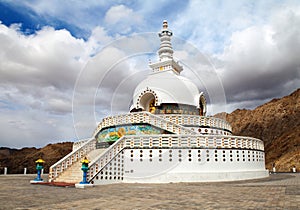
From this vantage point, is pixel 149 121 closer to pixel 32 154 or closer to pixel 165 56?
pixel 165 56

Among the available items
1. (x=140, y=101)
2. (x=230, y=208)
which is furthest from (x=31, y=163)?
(x=230, y=208)

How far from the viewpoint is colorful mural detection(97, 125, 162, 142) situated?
757 inches

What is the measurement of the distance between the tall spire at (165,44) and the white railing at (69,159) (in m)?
14.1

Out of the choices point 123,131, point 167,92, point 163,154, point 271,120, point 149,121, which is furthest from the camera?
point 271,120

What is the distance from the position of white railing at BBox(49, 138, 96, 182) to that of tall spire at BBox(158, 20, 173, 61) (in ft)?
46.2

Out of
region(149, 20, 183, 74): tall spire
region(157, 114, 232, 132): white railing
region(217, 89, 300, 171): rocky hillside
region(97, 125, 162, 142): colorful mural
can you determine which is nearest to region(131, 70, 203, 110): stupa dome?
→ region(149, 20, 183, 74): tall spire

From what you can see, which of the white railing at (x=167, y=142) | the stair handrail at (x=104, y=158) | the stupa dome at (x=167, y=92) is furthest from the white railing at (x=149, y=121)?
the stupa dome at (x=167, y=92)

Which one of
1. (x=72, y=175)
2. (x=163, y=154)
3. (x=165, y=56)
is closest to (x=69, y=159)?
(x=72, y=175)

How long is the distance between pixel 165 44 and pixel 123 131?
15.3 m

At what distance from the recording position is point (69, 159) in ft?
60.7

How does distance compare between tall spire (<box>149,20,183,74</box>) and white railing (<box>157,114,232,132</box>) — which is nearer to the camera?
white railing (<box>157,114,232,132</box>)

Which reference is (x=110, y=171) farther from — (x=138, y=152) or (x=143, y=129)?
(x=143, y=129)

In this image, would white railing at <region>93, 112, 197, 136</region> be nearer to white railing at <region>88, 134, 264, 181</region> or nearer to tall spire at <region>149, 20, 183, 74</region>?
white railing at <region>88, 134, 264, 181</region>

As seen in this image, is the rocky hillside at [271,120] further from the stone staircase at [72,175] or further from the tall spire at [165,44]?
the stone staircase at [72,175]
